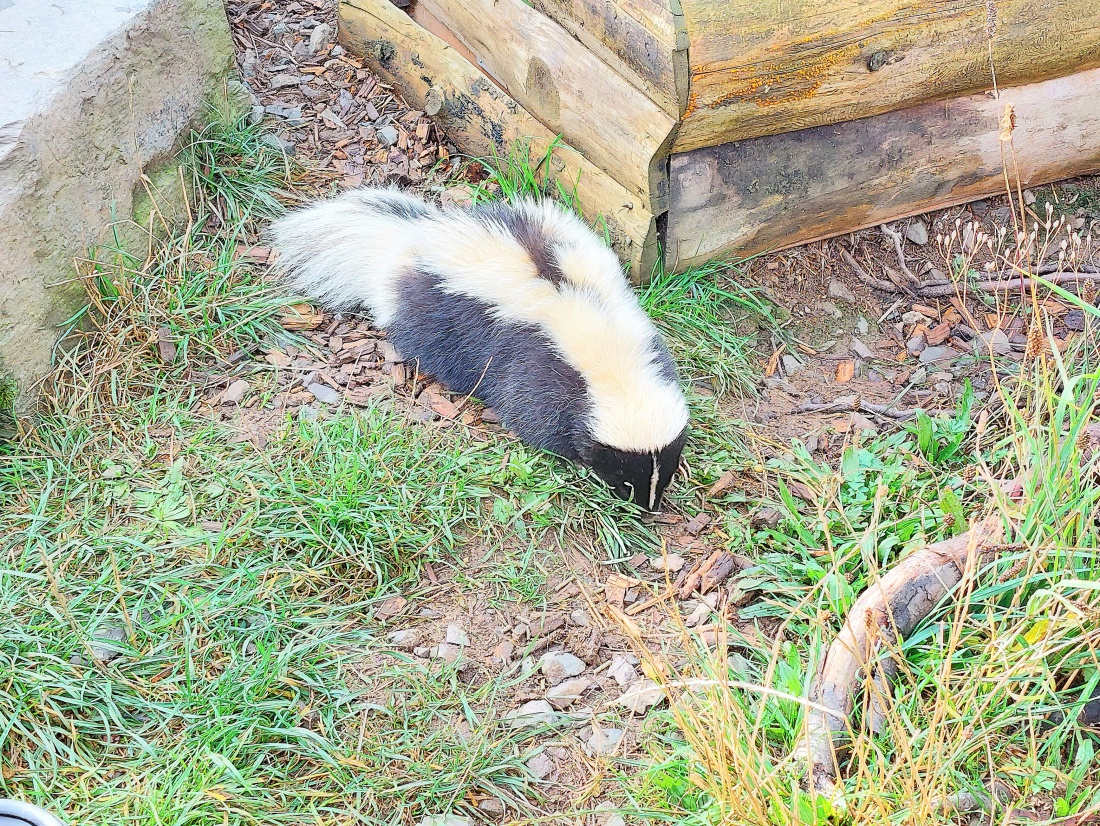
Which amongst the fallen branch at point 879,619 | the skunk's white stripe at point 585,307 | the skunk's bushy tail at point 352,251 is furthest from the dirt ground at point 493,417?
the fallen branch at point 879,619

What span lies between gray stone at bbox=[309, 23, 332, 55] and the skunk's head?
270 cm

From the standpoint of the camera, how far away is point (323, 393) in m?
3.61

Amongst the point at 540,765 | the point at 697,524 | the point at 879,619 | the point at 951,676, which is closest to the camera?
the point at 951,676

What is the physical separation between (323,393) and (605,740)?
1.65 meters

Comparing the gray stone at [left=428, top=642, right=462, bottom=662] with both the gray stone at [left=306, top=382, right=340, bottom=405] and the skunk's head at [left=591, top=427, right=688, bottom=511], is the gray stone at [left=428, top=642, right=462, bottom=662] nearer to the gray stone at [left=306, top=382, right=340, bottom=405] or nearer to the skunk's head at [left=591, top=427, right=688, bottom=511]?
the skunk's head at [left=591, top=427, right=688, bottom=511]

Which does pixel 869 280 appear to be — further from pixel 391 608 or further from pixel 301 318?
pixel 391 608

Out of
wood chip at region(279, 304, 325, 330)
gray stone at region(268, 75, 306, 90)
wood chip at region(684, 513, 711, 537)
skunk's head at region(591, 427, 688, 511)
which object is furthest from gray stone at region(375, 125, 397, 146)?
wood chip at region(684, 513, 711, 537)

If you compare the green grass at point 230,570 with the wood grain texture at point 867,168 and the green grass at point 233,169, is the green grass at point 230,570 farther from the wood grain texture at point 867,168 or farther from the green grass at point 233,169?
the wood grain texture at point 867,168

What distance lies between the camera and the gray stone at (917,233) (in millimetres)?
4316

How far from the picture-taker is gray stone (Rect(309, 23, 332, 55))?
188 inches

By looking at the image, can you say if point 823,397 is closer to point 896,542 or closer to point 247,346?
point 896,542

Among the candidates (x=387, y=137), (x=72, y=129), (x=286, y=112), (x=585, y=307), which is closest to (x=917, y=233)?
(x=585, y=307)

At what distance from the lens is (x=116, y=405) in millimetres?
3441

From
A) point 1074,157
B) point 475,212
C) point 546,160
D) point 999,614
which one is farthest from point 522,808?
point 1074,157
